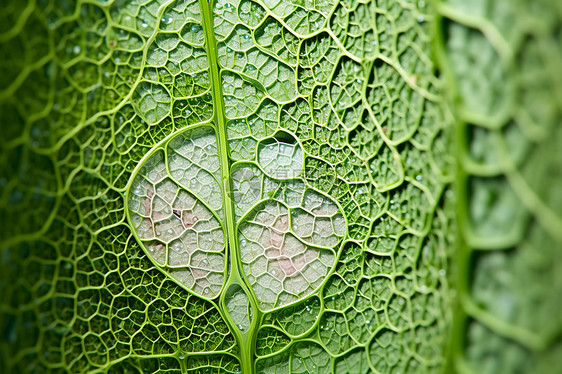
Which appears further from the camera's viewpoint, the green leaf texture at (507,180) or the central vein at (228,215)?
the central vein at (228,215)

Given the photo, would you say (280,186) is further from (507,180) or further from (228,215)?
(507,180)

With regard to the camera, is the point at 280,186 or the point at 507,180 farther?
the point at 280,186

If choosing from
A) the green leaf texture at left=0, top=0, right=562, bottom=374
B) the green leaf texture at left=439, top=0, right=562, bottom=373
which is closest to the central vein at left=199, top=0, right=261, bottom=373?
the green leaf texture at left=0, top=0, right=562, bottom=374

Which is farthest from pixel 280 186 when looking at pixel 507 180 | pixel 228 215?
pixel 507 180

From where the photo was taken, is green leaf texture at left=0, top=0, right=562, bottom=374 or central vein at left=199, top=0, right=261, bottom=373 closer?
green leaf texture at left=0, top=0, right=562, bottom=374

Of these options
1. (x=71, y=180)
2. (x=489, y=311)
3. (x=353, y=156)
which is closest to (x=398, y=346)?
(x=489, y=311)

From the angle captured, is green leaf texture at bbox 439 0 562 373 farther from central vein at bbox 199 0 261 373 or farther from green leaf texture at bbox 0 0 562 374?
central vein at bbox 199 0 261 373

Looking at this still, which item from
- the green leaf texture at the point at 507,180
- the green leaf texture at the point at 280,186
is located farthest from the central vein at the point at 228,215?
the green leaf texture at the point at 507,180

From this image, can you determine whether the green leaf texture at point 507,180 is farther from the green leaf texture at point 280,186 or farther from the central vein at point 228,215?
the central vein at point 228,215
